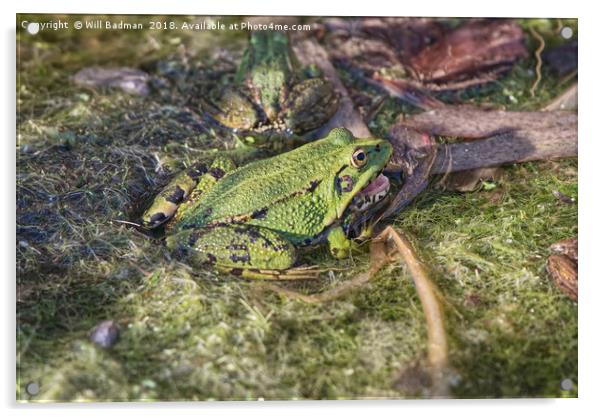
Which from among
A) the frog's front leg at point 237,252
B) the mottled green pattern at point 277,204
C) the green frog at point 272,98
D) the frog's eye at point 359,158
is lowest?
the frog's front leg at point 237,252

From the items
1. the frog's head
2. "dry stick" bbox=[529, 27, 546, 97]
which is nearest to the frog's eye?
the frog's head

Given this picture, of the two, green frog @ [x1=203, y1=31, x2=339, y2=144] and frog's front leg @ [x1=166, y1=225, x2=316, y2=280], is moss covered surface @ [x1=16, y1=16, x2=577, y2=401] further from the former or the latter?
green frog @ [x1=203, y1=31, x2=339, y2=144]

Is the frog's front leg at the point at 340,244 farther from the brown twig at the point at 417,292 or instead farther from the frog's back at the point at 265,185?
the frog's back at the point at 265,185

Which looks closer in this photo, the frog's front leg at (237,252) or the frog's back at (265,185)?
the frog's front leg at (237,252)

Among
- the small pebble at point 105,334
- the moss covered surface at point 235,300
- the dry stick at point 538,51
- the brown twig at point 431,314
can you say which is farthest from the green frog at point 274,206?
the dry stick at point 538,51

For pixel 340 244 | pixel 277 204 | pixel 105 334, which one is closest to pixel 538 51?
pixel 340 244

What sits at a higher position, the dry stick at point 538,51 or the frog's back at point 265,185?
the dry stick at point 538,51
